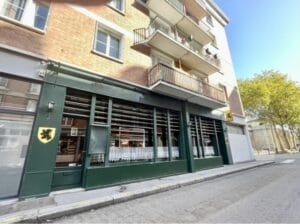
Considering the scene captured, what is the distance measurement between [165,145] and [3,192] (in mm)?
6205

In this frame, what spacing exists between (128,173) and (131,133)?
1.70 m

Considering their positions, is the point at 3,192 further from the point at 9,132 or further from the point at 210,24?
the point at 210,24

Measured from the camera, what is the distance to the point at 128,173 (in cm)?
639

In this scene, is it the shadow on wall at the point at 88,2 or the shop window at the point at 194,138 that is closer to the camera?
the shadow on wall at the point at 88,2

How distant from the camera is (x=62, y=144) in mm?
5578

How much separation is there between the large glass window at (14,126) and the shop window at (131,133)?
Answer: 9.18ft

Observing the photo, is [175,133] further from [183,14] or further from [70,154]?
[183,14]

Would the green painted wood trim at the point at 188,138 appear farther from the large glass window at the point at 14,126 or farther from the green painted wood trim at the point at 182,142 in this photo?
the large glass window at the point at 14,126

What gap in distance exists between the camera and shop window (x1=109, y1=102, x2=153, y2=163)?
6.67m

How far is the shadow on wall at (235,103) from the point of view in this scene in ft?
47.5

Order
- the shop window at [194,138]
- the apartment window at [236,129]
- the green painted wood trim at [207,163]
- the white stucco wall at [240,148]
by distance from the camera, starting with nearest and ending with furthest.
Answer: the green painted wood trim at [207,163], the shop window at [194,138], the white stucco wall at [240,148], the apartment window at [236,129]

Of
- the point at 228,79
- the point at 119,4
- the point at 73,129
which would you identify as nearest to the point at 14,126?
the point at 73,129

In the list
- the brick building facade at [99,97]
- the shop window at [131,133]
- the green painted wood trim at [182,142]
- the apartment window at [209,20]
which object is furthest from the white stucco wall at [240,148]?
the apartment window at [209,20]

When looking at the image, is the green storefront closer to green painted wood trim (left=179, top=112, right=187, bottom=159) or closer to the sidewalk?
green painted wood trim (left=179, top=112, right=187, bottom=159)
